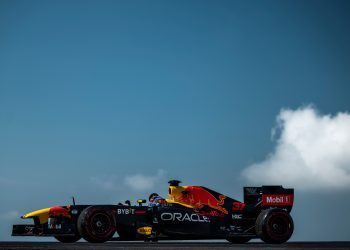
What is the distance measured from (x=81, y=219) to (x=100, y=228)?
0.70 meters

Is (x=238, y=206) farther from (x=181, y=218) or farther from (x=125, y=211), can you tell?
(x=125, y=211)

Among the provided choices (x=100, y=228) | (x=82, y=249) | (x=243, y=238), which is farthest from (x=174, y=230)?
(x=82, y=249)

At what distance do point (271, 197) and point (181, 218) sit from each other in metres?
3.95

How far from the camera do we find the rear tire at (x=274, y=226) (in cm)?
1883

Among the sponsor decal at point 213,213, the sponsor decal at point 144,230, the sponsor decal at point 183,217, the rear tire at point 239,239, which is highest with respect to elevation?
the sponsor decal at point 213,213

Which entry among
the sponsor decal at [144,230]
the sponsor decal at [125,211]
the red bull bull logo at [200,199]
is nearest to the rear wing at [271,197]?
the red bull bull logo at [200,199]

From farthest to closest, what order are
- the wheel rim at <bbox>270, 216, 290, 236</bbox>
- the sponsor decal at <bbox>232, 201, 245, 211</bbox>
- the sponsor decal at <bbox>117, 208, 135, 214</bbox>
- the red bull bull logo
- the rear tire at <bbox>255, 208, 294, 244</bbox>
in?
the sponsor decal at <bbox>232, 201, 245, 211</bbox> → the red bull bull logo → the wheel rim at <bbox>270, 216, 290, 236</bbox> → the rear tire at <bbox>255, 208, 294, 244</bbox> → the sponsor decal at <bbox>117, 208, 135, 214</bbox>

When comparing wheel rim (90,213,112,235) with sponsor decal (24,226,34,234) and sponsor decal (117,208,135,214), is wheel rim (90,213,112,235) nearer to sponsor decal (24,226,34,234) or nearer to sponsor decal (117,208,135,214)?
sponsor decal (117,208,135,214)

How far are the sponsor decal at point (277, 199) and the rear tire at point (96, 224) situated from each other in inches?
241

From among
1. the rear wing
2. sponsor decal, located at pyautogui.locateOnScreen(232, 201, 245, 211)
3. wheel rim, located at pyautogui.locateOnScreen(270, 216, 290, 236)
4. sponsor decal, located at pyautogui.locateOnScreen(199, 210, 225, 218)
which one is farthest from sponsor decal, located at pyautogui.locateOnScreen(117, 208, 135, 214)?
wheel rim, located at pyautogui.locateOnScreen(270, 216, 290, 236)

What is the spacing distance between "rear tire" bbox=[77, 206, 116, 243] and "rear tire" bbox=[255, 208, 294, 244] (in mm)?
5456

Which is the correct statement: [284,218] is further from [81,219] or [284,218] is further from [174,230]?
[81,219]

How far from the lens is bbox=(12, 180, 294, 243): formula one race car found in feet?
56.3

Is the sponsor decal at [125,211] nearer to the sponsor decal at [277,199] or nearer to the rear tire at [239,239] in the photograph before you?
the rear tire at [239,239]
